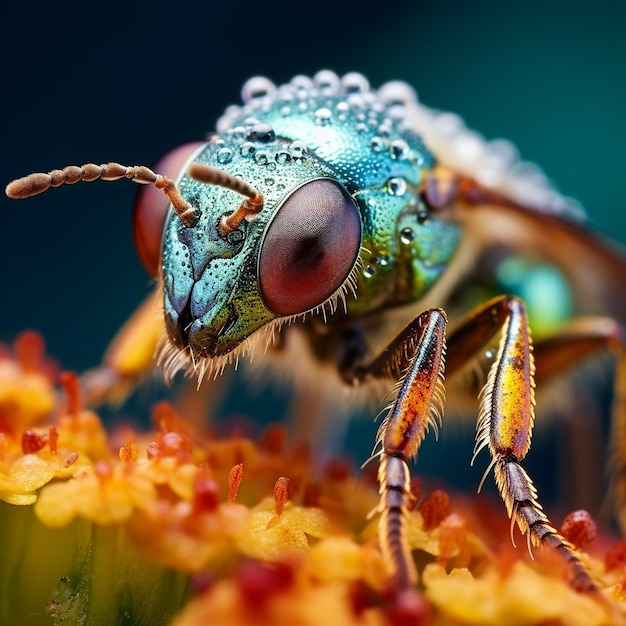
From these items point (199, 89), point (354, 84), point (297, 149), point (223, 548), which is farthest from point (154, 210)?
point (199, 89)

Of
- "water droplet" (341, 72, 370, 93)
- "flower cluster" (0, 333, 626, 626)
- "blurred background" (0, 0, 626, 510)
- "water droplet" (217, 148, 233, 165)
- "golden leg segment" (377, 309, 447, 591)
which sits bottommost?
"flower cluster" (0, 333, 626, 626)

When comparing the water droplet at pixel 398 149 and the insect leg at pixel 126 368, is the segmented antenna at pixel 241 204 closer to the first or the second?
the water droplet at pixel 398 149

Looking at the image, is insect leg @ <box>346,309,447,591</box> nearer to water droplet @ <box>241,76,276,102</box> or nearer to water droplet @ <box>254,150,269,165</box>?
water droplet @ <box>254,150,269,165</box>

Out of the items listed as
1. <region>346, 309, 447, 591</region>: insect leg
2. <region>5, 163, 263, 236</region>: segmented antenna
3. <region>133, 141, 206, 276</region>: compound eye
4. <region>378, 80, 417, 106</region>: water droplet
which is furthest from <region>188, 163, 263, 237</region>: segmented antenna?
<region>378, 80, 417, 106</region>: water droplet

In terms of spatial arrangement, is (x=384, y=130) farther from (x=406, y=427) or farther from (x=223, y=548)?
(x=223, y=548)

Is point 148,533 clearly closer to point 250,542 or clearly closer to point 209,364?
point 250,542

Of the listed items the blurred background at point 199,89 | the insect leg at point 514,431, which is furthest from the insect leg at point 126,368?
the blurred background at point 199,89
